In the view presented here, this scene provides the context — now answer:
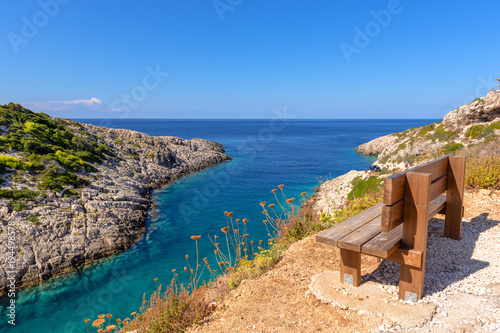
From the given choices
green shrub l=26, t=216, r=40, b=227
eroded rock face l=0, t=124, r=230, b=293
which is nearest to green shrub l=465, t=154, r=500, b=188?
eroded rock face l=0, t=124, r=230, b=293

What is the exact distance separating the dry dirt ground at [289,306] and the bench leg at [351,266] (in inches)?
22.5

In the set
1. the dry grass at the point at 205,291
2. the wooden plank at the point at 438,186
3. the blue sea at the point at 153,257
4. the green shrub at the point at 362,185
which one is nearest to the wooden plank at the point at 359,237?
the wooden plank at the point at 438,186

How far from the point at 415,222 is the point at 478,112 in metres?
22.5

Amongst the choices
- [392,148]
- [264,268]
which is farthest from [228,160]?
[264,268]

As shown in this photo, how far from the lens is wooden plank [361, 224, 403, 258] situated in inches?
138

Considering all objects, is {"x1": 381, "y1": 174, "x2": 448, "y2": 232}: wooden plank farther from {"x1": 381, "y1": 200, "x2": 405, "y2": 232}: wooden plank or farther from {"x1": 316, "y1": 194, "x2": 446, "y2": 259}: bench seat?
{"x1": 316, "y1": 194, "x2": 446, "y2": 259}: bench seat

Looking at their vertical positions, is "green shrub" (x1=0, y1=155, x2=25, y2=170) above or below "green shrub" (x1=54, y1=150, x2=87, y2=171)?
above

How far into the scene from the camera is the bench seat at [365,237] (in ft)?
11.8

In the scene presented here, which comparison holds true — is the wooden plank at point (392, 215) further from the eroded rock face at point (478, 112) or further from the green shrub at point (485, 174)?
the eroded rock face at point (478, 112)

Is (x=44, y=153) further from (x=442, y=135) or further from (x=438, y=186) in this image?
(x=442, y=135)

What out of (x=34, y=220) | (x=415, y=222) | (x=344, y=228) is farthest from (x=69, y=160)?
(x=415, y=222)

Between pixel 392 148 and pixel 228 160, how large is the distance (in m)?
22.4

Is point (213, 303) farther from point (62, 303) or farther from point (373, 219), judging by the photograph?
point (62, 303)

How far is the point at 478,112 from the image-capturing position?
2052 centimetres
